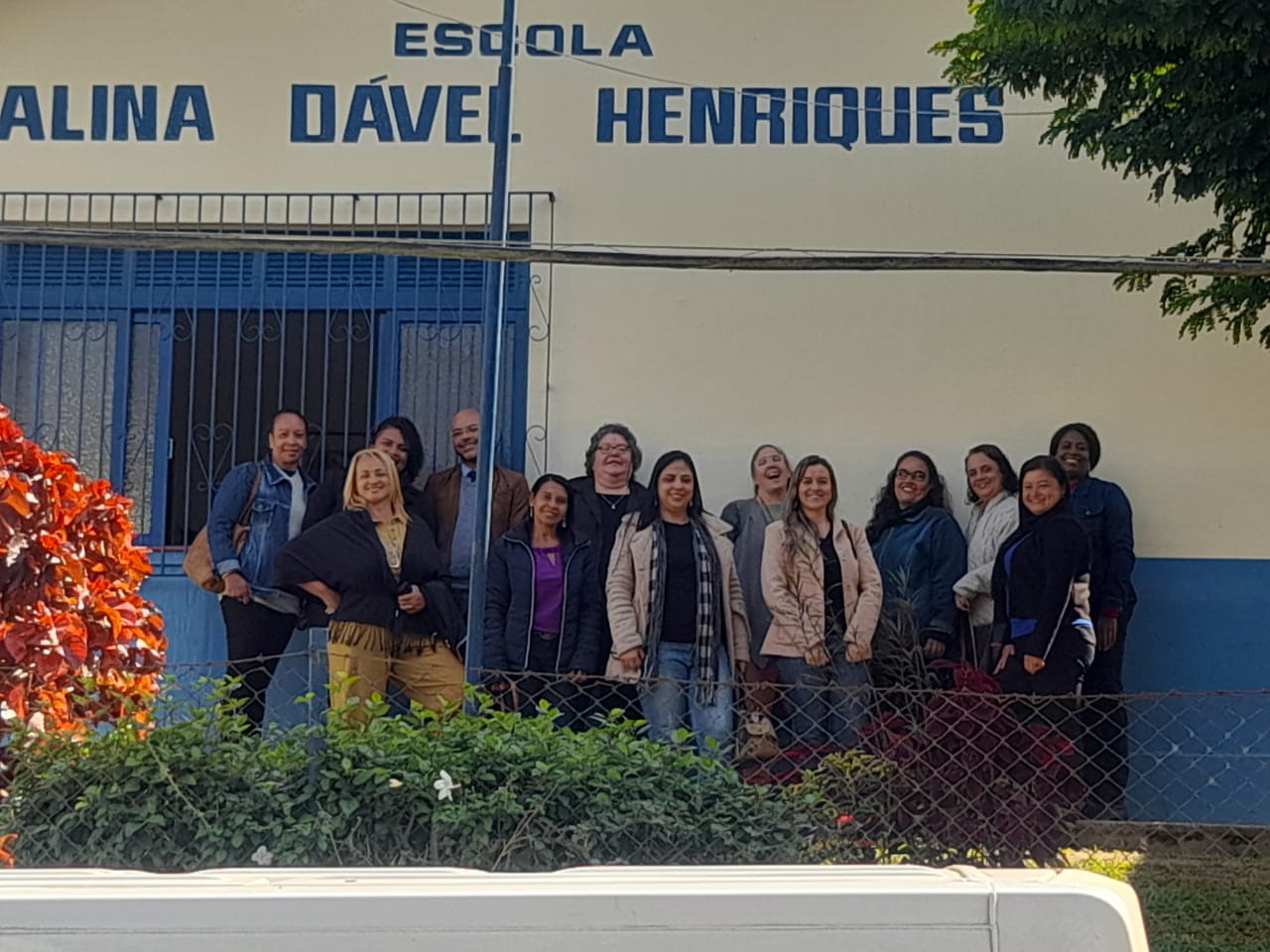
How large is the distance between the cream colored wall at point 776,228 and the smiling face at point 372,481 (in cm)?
117

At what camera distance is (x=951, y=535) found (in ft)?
24.2

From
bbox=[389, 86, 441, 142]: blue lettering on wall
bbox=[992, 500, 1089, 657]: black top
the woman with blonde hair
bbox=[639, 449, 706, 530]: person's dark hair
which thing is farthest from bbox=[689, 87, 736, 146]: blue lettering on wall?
Result: bbox=[992, 500, 1089, 657]: black top

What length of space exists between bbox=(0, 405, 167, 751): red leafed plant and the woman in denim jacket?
2315 mm

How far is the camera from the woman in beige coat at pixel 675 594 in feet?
22.1

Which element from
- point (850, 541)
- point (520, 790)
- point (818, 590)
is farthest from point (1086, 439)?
point (520, 790)

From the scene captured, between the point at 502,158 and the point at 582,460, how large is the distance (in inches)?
83.7

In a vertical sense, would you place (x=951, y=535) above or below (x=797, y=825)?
above

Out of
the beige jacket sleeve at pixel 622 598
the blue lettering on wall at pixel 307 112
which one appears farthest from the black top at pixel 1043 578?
the blue lettering on wall at pixel 307 112

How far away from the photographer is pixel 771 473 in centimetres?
743

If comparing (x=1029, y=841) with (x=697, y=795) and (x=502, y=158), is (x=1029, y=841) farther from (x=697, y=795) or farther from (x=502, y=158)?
(x=502, y=158)

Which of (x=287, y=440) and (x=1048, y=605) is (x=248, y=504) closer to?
(x=287, y=440)

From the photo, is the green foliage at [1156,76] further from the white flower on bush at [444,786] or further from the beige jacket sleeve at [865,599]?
the white flower on bush at [444,786]

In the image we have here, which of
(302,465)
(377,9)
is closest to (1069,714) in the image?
(302,465)

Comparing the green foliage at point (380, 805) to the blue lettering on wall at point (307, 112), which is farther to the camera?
the blue lettering on wall at point (307, 112)
